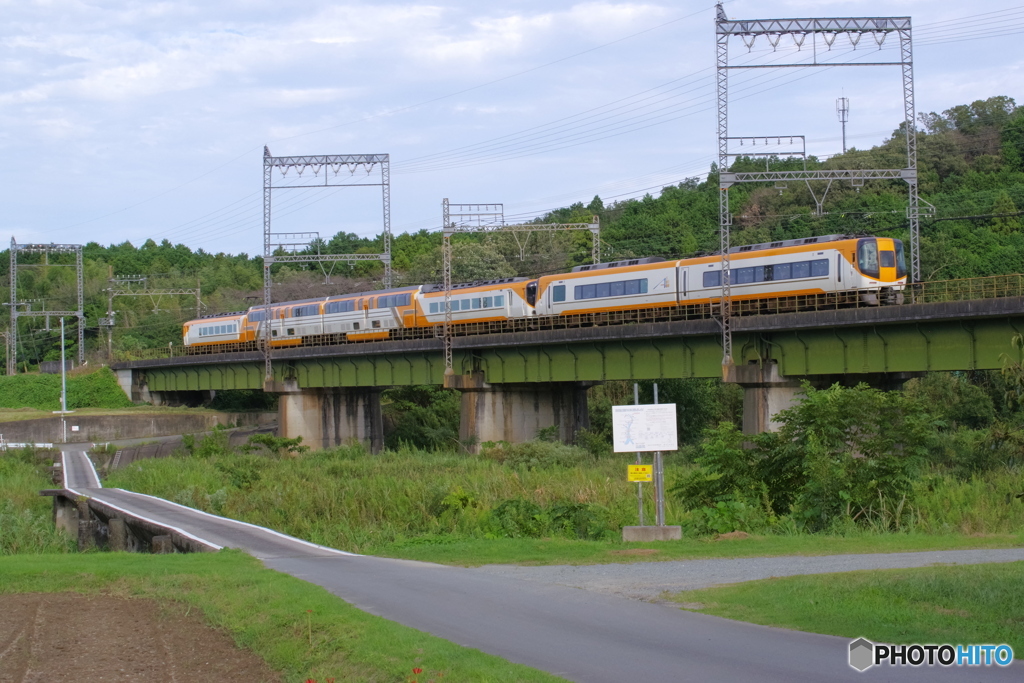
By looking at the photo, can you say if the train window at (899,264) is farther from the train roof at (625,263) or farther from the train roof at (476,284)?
the train roof at (476,284)

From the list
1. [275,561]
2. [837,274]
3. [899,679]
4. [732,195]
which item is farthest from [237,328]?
[899,679]

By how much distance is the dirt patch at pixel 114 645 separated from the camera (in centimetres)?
1158

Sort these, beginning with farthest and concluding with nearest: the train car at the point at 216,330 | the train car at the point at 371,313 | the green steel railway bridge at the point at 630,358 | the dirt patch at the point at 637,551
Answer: the train car at the point at 216,330, the train car at the point at 371,313, the green steel railway bridge at the point at 630,358, the dirt patch at the point at 637,551

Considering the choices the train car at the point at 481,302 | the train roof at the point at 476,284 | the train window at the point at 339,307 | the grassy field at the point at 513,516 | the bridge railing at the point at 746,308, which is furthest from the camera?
the train window at the point at 339,307

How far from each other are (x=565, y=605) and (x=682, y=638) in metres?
2.45

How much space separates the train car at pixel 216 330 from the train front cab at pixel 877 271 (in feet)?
168

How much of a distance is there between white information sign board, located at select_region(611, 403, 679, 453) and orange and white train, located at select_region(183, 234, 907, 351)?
78.8ft

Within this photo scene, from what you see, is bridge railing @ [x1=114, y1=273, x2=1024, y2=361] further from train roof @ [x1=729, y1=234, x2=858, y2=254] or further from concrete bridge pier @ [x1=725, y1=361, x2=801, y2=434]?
concrete bridge pier @ [x1=725, y1=361, x2=801, y2=434]

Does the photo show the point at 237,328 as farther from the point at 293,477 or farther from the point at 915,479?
the point at 915,479

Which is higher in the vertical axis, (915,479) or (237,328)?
(237,328)

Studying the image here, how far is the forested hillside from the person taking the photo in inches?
2869

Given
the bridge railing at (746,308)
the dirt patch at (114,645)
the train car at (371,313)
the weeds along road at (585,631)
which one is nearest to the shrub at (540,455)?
the bridge railing at (746,308)

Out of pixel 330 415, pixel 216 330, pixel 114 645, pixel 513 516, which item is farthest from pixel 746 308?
pixel 216 330

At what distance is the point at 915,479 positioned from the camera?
2194 centimetres
